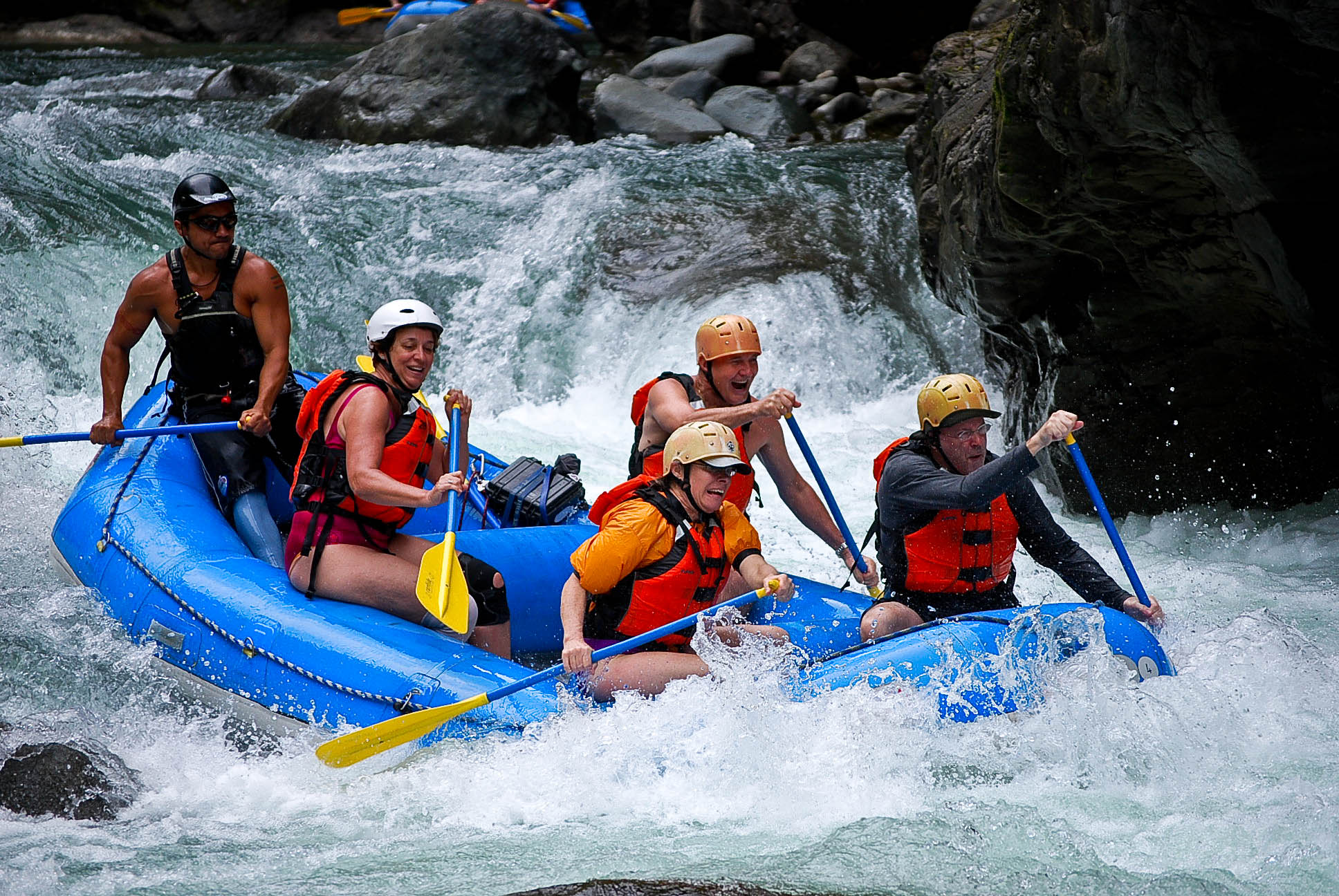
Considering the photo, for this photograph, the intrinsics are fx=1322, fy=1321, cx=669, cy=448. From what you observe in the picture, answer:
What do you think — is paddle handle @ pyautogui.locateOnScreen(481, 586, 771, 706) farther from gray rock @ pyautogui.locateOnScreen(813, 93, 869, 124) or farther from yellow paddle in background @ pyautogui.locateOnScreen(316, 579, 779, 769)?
gray rock @ pyautogui.locateOnScreen(813, 93, 869, 124)

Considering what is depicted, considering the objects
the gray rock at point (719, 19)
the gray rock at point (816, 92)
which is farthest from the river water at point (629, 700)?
the gray rock at point (719, 19)

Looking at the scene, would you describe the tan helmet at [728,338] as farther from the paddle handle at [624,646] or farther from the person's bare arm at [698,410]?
the paddle handle at [624,646]

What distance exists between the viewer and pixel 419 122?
11695mm

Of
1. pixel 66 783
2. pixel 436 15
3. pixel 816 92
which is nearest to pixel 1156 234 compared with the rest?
pixel 66 783

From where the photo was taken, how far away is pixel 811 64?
14.8 m

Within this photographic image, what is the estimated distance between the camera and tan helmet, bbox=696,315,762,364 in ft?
15.1

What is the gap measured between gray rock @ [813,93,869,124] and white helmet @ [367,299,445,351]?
9.37m

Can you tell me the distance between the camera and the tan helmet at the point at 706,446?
12.7ft

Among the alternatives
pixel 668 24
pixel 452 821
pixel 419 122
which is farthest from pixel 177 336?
pixel 668 24

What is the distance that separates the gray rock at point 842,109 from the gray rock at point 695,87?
118cm

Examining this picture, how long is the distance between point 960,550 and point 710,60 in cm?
1108

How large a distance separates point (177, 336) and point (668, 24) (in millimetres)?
14611

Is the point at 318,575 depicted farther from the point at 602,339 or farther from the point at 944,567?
the point at 602,339

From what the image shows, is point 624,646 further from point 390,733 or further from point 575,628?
point 390,733
